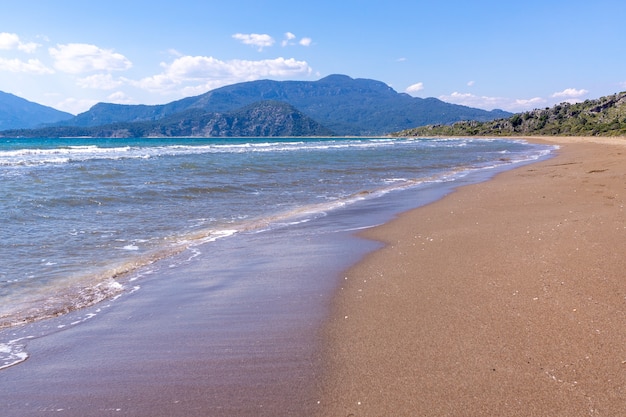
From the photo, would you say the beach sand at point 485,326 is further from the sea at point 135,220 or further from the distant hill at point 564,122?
the distant hill at point 564,122

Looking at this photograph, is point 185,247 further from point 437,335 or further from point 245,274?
point 437,335

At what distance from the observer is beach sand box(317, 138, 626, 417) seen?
10.9 ft

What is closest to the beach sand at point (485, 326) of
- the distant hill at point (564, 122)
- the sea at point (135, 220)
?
the sea at point (135, 220)

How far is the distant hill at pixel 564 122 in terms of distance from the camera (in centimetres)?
8688

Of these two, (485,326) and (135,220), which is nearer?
(485,326)

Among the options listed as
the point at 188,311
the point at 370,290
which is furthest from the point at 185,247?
the point at 370,290

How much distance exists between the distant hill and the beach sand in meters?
78.2

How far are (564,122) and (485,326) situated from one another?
119m

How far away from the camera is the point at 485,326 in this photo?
4512 millimetres

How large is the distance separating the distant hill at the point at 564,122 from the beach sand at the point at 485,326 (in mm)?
78178

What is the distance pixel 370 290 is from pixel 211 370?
2.56 metres

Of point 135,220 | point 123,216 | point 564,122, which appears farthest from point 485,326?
point 564,122

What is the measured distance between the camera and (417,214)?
39.3 ft

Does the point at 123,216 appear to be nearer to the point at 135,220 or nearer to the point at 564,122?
the point at 135,220
